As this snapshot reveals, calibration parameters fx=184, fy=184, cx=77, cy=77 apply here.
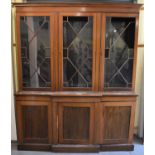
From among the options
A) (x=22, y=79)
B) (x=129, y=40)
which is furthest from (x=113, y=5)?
(x=22, y=79)

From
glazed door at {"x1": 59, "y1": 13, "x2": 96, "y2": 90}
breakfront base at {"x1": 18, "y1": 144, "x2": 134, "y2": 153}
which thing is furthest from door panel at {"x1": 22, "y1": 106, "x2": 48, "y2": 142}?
glazed door at {"x1": 59, "y1": 13, "x2": 96, "y2": 90}

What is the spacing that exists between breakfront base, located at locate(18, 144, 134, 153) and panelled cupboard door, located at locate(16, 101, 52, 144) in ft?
0.24

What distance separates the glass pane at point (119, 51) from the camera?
242 centimetres

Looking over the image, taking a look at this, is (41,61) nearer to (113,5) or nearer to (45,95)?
(45,95)

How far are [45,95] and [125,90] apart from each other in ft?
3.60

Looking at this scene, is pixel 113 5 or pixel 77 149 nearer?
pixel 113 5

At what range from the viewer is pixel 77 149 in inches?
101

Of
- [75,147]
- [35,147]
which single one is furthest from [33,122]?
[75,147]

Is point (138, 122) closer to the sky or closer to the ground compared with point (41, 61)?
closer to the ground

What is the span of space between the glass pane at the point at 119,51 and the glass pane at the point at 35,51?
0.80m

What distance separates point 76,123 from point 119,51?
3.74 ft

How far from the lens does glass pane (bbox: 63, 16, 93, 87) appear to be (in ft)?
7.88
